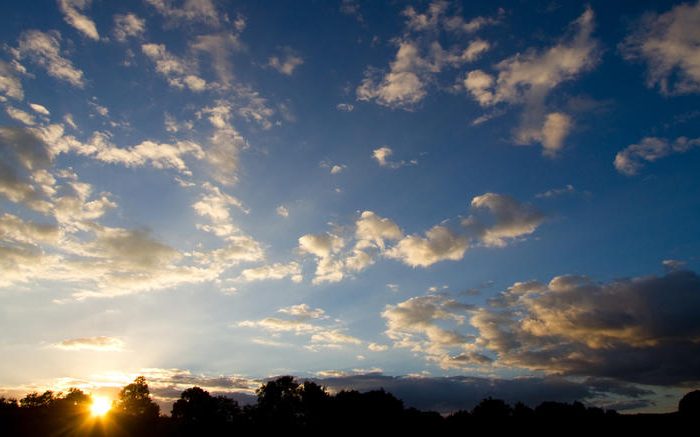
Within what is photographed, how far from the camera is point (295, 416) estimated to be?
418ft

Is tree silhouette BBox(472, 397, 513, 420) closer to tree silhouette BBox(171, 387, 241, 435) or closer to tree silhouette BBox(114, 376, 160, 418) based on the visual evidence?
tree silhouette BBox(171, 387, 241, 435)

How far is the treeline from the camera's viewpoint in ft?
275

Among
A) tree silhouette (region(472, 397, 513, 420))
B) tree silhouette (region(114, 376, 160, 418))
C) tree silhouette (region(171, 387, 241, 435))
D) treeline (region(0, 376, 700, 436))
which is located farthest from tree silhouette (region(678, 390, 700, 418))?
tree silhouette (region(114, 376, 160, 418))

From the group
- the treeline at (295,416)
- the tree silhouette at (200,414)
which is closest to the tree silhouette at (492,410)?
the treeline at (295,416)

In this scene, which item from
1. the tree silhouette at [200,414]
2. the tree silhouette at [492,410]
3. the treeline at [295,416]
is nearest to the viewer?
the treeline at [295,416]

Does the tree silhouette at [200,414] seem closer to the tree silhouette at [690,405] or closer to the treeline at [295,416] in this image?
the treeline at [295,416]

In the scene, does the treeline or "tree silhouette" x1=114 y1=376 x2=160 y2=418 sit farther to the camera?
"tree silhouette" x1=114 y1=376 x2=160 y2=418

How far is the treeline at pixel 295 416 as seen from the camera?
275 ft

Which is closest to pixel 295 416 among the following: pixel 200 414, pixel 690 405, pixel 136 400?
pixel 200 414

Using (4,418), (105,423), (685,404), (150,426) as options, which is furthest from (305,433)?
(685,404)

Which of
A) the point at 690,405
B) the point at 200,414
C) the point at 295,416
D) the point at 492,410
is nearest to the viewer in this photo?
the point at 690,405

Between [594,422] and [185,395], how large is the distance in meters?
95.0

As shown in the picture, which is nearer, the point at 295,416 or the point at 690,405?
the point at 690,405

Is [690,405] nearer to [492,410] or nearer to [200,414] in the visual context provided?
[492,410]
